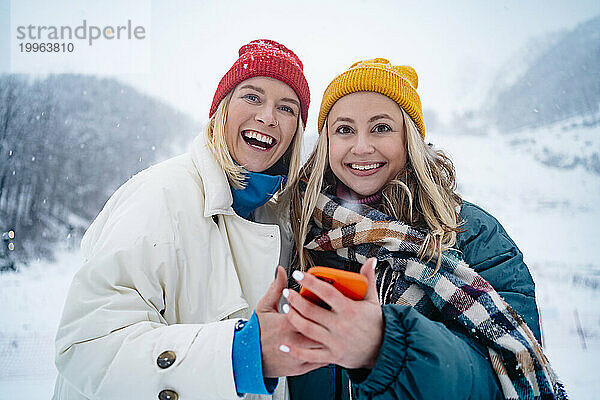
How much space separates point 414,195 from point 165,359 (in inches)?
33.0

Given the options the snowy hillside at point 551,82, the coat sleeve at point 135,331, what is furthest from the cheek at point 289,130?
the snowy hillside at point 551,82

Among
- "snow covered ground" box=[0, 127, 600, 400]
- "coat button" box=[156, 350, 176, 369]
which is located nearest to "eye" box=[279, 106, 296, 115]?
"coat button" box=[156, 350, 176, 369]

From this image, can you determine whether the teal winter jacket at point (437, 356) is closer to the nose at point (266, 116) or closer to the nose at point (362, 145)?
the nose at point (362, 145)

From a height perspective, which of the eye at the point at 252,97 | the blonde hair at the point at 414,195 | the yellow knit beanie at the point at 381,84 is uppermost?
the yellow knit beanie at the point at 381,84

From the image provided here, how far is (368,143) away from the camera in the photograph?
4.17ft

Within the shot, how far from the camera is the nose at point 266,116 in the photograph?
1280 mm

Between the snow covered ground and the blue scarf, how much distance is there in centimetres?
213

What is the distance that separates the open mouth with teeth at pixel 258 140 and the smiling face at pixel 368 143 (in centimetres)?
19

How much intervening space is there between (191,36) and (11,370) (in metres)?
2.74

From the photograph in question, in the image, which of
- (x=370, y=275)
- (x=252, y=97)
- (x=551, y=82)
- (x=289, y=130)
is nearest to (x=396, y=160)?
(x=289, y=130)

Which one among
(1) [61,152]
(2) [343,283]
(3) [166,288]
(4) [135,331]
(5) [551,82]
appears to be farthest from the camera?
(5) [551,82]

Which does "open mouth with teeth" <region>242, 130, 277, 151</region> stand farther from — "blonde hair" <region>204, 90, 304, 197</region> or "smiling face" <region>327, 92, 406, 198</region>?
"smiling face" <region>327, 92, 406, 198</region>

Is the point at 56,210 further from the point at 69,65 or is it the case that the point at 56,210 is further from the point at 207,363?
the point at 207,363

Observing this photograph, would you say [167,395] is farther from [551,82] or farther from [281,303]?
[551,82]
